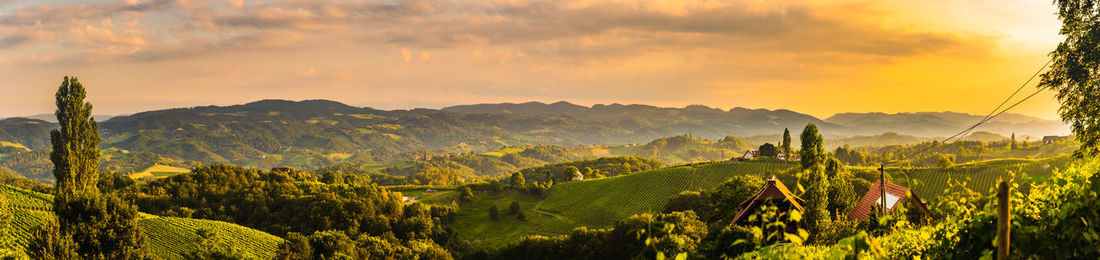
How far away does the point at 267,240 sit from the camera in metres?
56.2

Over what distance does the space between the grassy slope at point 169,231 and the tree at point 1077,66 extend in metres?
56.5

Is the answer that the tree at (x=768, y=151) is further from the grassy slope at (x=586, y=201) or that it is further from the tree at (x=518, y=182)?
the tree at (x=518, y=182)

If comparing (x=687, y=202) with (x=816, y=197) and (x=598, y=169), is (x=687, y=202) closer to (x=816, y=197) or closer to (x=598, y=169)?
(x=816, y=197)

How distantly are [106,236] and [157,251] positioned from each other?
57.1ft

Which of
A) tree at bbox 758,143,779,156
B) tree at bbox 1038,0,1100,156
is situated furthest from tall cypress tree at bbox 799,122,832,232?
tree at bbox 758,143,779,156

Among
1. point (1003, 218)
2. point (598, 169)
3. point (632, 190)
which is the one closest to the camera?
point (1003, 218)

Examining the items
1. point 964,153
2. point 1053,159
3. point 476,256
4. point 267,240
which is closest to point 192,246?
point 267,240

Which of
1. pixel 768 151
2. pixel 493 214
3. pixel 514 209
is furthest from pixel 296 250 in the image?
pixel 768 151

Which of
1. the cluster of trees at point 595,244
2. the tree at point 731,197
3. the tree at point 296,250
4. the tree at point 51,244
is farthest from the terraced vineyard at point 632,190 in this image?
the tree at point 51,244

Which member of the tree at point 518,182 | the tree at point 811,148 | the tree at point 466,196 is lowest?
the tree at point 466,196

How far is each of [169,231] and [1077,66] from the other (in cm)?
6471

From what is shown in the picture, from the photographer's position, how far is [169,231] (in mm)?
49375

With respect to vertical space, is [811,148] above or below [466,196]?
above

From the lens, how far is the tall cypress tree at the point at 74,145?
1244 inches
